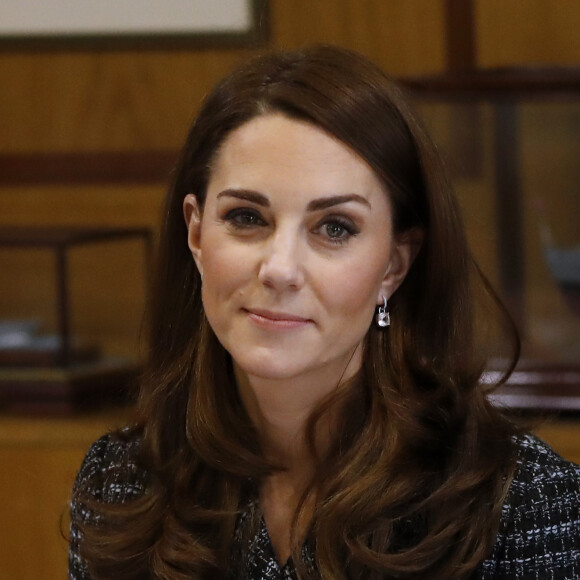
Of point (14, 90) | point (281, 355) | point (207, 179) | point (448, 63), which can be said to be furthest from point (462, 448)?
point (14, 90)

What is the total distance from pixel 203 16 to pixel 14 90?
1.49 ft

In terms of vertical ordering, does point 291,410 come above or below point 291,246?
below

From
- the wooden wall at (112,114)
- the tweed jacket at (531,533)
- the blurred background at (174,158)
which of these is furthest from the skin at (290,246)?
the wooden wall at (112,114)

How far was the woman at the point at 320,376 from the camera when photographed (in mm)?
1495

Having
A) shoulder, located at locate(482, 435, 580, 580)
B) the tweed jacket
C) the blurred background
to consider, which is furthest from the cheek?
the blurred background

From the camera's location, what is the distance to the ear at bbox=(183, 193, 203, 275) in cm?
162

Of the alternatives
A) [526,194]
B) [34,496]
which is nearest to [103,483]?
[34,496]

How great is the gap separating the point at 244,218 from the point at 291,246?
81mm

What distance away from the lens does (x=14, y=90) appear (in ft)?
9.26

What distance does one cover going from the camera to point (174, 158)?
275 centimetres

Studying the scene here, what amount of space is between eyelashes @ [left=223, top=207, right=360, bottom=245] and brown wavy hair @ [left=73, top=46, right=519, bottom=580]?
7 cm

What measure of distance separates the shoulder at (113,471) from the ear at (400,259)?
16.2 inches

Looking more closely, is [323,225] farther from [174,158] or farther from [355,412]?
[174,158]

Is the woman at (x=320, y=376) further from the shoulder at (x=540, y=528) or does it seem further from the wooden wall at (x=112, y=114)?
the wooden wall at (x=112, y=114)
